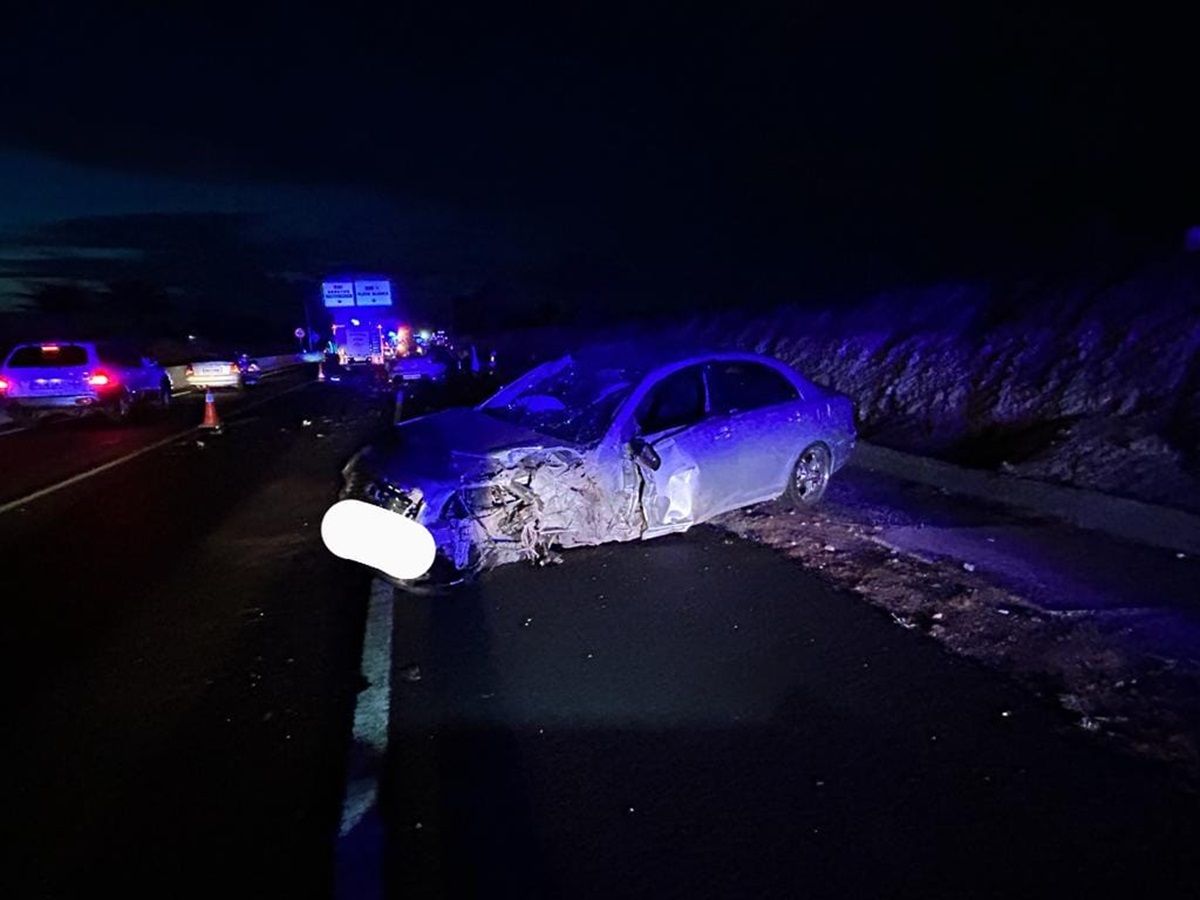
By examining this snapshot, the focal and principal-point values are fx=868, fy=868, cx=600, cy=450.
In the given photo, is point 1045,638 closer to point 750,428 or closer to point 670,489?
point 670,489

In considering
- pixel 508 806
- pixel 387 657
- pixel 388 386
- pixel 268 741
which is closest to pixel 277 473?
pixel 387 657

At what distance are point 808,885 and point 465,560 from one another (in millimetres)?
3557

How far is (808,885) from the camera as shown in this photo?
2971 millimetres

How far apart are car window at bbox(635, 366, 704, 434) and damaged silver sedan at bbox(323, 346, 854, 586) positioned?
0.4 inches

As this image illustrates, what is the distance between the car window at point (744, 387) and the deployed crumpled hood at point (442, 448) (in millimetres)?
1756

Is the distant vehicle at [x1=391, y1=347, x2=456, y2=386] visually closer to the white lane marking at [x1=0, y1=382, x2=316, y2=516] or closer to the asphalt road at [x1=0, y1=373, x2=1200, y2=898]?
the white lane marking at [x1=0, y1=382, x2=316, y2=516]

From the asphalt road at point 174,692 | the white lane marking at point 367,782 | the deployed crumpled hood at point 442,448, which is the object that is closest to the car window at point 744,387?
the deployed crumpled hood at point 442,448

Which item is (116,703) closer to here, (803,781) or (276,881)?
(276,881)

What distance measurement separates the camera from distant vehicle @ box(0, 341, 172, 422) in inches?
695

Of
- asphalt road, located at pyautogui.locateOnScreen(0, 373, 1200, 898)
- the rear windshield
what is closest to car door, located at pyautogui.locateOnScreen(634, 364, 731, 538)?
Result: asphalt road, located at pyautogui.locateOnScreen(0, 373, 1200, 898)

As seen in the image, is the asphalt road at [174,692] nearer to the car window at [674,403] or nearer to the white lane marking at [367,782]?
the white lane marking at [367,782]

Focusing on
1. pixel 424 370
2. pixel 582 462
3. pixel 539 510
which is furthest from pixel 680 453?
pixel 424 370

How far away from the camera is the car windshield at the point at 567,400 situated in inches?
263

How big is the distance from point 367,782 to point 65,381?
17439 millimetres
